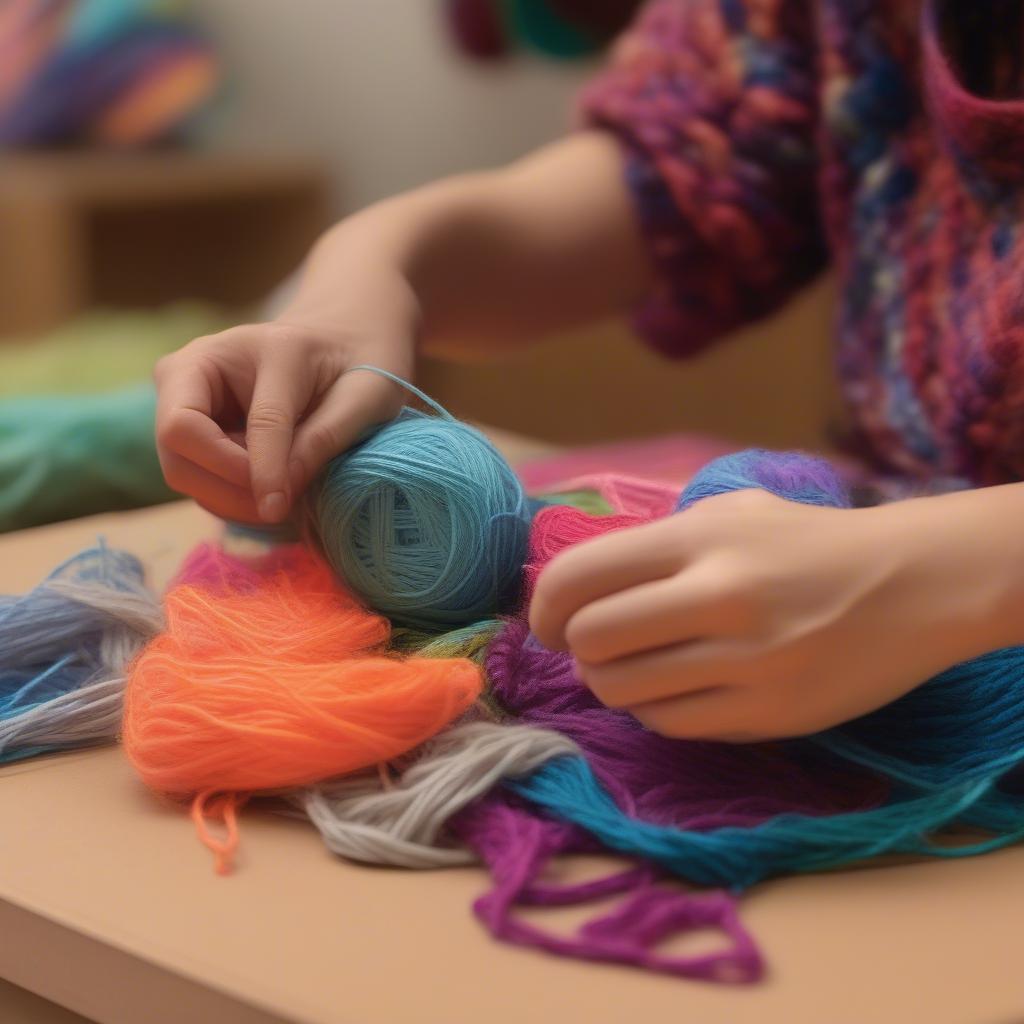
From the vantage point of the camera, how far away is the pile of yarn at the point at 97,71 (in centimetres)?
178

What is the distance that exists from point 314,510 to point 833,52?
389mm

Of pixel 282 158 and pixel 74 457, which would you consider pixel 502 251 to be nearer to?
pixel 74 457

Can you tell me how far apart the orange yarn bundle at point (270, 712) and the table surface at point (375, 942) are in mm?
14

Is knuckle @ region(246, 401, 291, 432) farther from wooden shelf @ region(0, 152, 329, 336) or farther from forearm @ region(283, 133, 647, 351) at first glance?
wooden shelf @ region(0, 152, 329, 336)

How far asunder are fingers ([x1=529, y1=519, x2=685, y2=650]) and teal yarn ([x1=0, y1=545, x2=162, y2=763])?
0.60 ft

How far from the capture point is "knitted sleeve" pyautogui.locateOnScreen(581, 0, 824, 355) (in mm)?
760

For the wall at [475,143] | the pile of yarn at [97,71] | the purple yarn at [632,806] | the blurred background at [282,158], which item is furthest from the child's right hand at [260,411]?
the pile of yarn at [97,71]

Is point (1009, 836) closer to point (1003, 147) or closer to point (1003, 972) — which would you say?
point (1003, 972)

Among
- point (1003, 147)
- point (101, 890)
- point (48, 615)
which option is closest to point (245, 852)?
point (101, 890)

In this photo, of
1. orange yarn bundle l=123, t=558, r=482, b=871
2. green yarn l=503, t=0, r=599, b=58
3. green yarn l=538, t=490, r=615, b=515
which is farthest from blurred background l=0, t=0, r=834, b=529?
orange yarn bundle l=123, t=558, r=482, b=871

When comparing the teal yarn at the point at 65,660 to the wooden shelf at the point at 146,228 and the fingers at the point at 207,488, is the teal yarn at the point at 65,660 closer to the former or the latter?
the fingers at the point at 207,488

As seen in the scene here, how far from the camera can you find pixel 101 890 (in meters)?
0.39

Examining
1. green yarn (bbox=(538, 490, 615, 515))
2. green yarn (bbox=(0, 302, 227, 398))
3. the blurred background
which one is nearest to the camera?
green yarn (bbox=(538, 490, 615, 515))

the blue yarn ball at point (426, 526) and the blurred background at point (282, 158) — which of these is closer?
the blue yarn ball at point (426, 526)
